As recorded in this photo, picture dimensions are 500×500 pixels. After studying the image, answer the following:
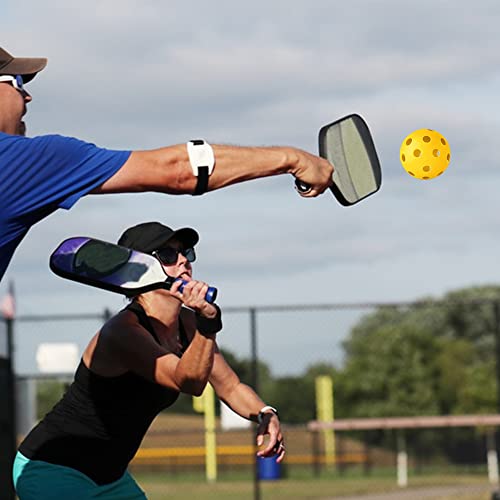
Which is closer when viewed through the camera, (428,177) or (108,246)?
(108,246)

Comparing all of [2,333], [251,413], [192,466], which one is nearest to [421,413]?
[192,466]

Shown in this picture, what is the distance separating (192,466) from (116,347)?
24507mm

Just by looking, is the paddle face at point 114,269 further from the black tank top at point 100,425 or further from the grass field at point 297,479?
the grass field at point 297,479

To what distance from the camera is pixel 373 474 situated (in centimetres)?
2711

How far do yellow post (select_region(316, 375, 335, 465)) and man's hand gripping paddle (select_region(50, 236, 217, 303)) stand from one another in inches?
846

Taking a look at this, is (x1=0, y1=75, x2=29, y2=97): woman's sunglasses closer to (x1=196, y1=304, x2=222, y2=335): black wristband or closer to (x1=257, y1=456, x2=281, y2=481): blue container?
(x1=196, y1=304, x2=222, y2=335): black wristband

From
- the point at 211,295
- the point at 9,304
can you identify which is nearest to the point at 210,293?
the point at 211,295

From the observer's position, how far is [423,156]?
5.36 m

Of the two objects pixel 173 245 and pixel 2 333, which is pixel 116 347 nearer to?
pixel 173 245

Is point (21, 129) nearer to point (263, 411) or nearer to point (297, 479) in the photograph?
point (263, 411)

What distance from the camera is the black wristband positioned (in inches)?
204

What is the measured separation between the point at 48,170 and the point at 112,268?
1.28ft

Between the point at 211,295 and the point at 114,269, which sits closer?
the point at 114,269

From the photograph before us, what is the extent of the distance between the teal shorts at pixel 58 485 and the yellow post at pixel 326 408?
19.6m
